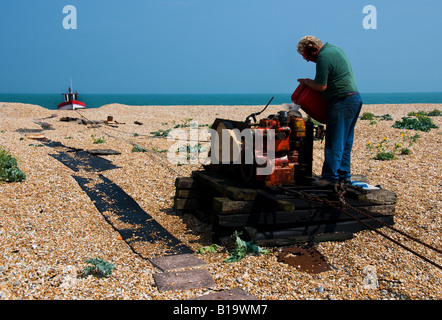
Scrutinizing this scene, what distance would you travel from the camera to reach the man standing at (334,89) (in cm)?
510

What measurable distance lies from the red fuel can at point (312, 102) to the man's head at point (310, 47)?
437 millimetres

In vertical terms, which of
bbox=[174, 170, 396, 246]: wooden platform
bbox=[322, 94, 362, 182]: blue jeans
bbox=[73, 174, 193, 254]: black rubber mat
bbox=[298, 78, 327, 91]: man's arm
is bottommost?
bbox=[73, 174, 193, 254]: black rubber mat

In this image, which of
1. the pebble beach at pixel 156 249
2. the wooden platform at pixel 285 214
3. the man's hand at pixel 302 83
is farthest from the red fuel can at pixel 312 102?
the pebble beach at pixel 156 249

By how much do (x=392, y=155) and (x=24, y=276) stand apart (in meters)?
8.49

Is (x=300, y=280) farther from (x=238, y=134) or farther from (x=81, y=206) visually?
(x=81, y=206)

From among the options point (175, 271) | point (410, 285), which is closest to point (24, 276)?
point (175, 271)

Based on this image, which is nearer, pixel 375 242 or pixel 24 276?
pixel 24 276

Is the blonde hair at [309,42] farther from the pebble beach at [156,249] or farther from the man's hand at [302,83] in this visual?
the pebble beach at [156,249]

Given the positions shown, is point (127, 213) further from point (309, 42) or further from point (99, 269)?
point (309, 42)

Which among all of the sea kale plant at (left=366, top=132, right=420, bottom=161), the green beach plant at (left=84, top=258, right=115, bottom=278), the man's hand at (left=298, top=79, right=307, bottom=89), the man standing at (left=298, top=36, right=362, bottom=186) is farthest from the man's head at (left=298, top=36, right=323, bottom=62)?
the sea kale plant at (left=366, top=132, right=420, bottom=161)

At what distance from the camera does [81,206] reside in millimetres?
6230

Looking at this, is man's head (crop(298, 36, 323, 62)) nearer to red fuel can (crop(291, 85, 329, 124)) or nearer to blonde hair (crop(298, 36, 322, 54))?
blonde hair (crop(298, 36, 322, 54))

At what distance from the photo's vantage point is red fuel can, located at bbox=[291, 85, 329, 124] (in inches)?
213
